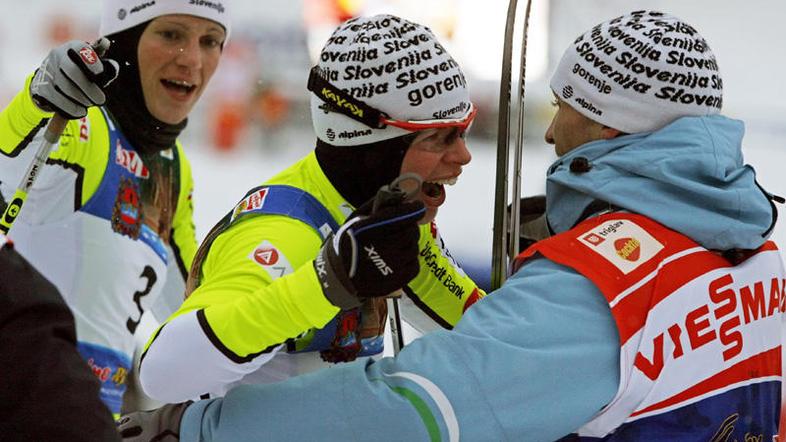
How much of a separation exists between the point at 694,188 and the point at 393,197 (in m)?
0.44

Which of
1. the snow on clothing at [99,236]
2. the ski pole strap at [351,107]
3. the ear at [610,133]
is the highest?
the ski pole strap at [351,107]

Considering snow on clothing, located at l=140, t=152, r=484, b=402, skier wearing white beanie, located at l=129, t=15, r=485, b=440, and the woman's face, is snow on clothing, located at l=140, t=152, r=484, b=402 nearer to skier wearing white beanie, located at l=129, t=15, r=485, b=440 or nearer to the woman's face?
skier wearing white beanie, located at l=129, t=15, r=485, b=440

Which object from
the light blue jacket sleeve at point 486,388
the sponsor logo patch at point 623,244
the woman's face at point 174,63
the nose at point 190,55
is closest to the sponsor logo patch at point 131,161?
the woman's face at point 174,63

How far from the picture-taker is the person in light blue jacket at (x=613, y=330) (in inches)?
60.4

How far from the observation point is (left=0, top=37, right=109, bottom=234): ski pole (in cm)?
239

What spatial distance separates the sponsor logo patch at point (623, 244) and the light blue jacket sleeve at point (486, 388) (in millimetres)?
55

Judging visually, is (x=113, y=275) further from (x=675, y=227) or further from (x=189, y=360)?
(x=675, y=227)

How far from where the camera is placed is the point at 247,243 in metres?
1.74

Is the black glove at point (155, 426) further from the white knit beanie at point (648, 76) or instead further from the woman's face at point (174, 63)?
the woman's face at point (174, 63)

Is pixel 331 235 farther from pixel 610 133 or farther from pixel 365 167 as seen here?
pixel 610 133

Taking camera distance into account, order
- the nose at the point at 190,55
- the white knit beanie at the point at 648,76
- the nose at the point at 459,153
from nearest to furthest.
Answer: the white knit beanie at the point at 648,76
the nose at the point at 459,153
the nose at the point at 190,55

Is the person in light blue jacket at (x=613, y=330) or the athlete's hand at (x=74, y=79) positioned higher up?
the athlete's hand at (x=74, y=79)

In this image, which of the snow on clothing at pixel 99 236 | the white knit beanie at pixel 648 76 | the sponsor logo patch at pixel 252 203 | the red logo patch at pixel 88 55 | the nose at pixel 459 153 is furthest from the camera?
the snow on clothing at pixel 99 236

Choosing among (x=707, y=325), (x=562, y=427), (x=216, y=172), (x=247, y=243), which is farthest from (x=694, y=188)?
(x=216, y=172)
